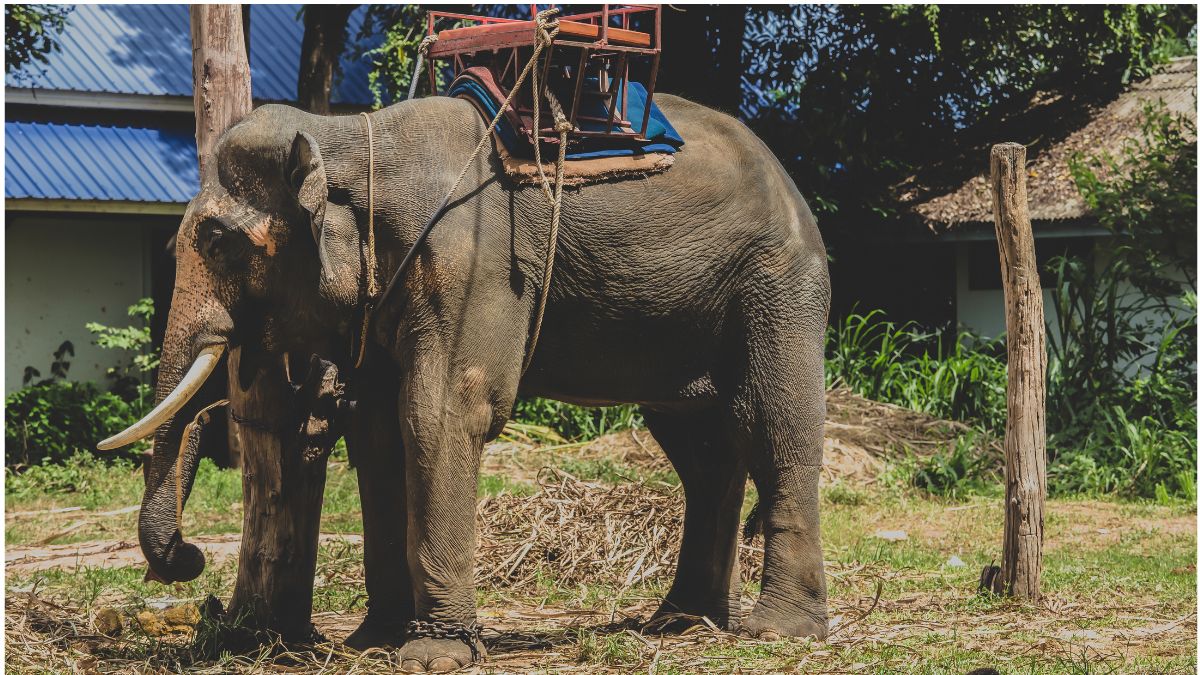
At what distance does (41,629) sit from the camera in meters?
6.05

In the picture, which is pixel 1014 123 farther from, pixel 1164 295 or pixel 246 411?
pixel 246 411

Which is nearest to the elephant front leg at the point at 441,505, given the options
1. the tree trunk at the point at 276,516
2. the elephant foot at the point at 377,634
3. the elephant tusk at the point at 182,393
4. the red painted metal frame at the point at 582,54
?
the elephant foot at the point at 377,634

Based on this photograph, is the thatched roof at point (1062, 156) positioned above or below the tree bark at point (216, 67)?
above

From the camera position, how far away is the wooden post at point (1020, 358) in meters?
7.46

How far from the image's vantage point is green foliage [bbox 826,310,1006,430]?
1412 cm

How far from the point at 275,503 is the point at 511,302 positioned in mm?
1326

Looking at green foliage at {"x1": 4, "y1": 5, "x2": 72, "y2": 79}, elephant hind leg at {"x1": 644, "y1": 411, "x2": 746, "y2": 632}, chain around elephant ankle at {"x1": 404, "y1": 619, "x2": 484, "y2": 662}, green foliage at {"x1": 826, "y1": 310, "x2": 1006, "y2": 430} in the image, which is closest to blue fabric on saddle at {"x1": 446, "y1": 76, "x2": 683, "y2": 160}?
elephant hind leg at {"x1": 644, "y1": 411, "x2": 746, "y2": 632}

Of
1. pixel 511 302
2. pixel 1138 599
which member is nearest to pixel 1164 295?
pixel 1138 599

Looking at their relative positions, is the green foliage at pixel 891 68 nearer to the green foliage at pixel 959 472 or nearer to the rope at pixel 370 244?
the green foliage at pixel 959 472

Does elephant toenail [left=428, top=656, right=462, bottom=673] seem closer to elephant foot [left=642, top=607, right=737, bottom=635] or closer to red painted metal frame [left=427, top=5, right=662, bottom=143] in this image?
elephant foot [left=642, top=607, right=737, bottom=635]

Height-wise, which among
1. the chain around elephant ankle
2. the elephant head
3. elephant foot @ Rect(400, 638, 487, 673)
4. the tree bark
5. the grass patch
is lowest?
the grass patch

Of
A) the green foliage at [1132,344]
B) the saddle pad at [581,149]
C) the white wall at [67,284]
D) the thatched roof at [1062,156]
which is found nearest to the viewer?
the saddle pad at [581,149]

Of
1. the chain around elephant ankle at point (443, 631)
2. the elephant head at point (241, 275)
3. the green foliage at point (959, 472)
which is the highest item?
the elephant head at point (241, 275)

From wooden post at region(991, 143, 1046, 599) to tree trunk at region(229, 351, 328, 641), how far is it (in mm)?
3853
